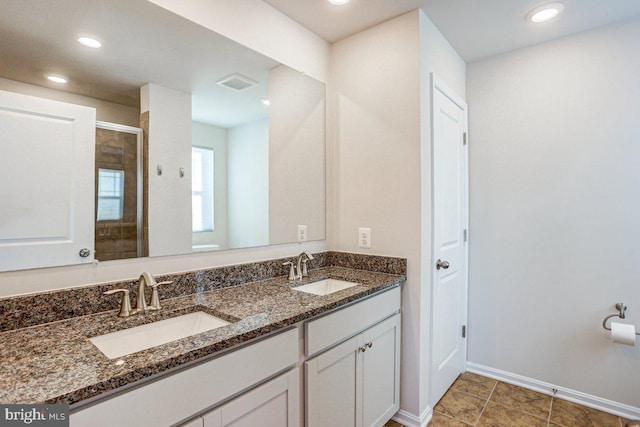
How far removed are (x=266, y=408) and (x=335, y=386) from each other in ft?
1.35

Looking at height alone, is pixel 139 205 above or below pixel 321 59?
below

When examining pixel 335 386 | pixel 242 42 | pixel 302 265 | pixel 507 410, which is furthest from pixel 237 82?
pixel 507 410

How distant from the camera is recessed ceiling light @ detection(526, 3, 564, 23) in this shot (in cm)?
182

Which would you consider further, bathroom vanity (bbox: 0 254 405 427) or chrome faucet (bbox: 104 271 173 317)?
chrome faucet (bbox: 104 271 173 317)

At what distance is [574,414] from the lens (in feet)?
6.55

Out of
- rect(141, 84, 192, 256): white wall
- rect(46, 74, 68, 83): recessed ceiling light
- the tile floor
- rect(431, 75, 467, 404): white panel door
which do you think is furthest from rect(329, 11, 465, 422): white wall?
rect(46, 74, 68, 83): recessed ceiling light

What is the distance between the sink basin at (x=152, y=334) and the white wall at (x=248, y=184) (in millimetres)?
482

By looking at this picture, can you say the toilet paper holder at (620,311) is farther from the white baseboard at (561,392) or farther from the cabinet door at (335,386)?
the cabinet door at (335,386)

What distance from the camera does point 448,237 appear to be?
2205 mm

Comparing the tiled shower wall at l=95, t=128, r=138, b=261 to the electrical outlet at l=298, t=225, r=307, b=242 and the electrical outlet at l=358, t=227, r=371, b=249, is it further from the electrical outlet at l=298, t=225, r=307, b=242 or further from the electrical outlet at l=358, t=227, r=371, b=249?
the electrical outlet at l=358, t=227, r=371, b=249

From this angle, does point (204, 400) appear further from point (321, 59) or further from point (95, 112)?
point (321, 59)

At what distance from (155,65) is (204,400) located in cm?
136

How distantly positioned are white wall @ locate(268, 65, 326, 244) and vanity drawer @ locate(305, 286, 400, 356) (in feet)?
2.15

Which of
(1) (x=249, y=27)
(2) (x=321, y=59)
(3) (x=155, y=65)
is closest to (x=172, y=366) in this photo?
(3) (x=155, y=65)
